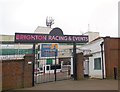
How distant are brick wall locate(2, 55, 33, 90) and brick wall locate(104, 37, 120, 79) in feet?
24.7

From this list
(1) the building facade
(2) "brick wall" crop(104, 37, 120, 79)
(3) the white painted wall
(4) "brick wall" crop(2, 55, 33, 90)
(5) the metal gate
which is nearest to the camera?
(4) "brick wall" crop(2, 55, 33, 90)

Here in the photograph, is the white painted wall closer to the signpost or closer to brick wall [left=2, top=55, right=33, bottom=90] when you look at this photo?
the signpost

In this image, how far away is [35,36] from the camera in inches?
736

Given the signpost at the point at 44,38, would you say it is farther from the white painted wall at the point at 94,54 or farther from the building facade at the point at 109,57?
the white painted wall at the point at 94,54

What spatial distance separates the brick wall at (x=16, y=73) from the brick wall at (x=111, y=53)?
753 cm

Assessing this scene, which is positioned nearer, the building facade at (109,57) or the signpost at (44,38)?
the signpost at (44,38)

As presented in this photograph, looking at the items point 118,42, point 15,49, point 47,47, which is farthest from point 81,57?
point 15,49

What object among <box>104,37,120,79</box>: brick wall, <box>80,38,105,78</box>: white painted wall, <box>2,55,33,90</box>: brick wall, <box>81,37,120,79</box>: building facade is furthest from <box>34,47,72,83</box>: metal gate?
<box>104,37,120,79</box>: brick wall

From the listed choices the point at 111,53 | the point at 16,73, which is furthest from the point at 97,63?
the point at 16,73

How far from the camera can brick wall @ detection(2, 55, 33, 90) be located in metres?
16.5

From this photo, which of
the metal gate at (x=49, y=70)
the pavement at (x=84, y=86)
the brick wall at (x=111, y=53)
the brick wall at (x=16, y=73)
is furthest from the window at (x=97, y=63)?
the brick wall at (x=16, y=73)

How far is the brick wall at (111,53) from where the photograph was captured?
21148 mm

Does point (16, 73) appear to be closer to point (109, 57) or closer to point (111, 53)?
point (109, 57)

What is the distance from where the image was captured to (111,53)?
21281 millimetres
